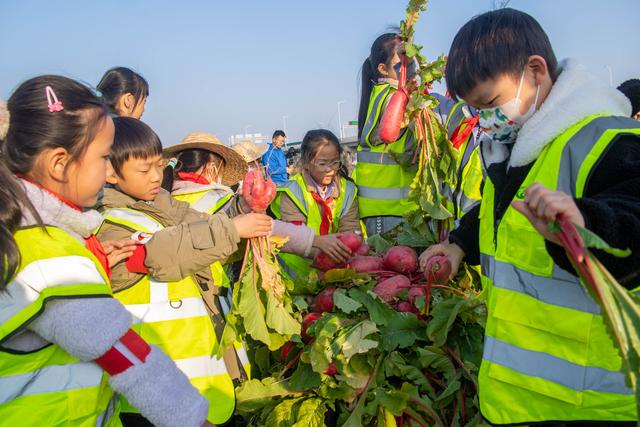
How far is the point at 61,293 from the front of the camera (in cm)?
130

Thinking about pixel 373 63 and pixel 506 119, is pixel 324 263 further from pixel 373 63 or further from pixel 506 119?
pixel 373 63

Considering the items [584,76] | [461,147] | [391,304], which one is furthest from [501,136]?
[461,147]

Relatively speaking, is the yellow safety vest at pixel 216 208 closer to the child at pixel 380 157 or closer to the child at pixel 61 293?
the child at pixel 61 293

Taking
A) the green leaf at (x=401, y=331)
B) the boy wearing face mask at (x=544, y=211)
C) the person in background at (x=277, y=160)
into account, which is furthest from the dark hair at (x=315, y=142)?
the person in background at (x=277, y=160)

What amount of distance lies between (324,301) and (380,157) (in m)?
1.59

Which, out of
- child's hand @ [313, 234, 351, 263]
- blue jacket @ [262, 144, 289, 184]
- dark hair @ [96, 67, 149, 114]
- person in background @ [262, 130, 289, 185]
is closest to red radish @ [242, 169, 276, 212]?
child's hand @ [313, 234, 351, 263]

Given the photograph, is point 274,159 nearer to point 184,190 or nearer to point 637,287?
point 184,190

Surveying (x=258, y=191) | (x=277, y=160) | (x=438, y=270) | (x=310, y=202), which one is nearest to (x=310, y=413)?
(x=438, y=270)

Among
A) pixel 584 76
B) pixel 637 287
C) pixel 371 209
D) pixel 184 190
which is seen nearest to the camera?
pixel 637 287

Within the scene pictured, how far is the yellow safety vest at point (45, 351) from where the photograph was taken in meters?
1.28

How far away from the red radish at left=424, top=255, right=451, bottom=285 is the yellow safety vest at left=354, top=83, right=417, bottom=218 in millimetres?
1218

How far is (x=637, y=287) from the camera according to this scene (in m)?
1.33

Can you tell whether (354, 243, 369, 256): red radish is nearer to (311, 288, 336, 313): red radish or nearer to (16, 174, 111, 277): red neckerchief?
(311, 288, 336, 313): red radish

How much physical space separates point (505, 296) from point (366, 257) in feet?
4.41
